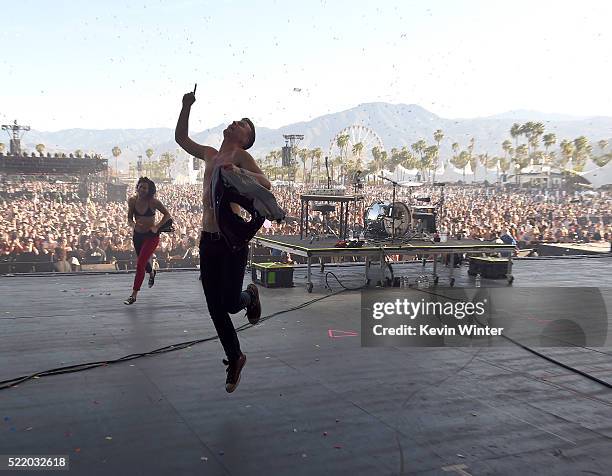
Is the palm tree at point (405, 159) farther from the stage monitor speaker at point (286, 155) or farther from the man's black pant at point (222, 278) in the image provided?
the man's black pant at point (222, 278)

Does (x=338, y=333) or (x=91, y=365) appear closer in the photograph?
(x=91, y=365)

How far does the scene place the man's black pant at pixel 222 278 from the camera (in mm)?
4570

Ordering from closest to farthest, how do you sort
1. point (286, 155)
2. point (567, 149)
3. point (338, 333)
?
1. point (338, 333)
2. point (286, 155)
3. point (567, 149)

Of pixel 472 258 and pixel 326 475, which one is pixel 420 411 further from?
pixel 472 258

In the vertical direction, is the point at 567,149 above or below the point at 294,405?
above

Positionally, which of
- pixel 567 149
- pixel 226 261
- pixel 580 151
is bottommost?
pixel 226 261

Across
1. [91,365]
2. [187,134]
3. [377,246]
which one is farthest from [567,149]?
[91,365]

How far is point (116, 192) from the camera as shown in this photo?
6266 centimetres

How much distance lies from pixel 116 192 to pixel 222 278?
6147 cm

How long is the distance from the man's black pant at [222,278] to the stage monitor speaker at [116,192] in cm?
5867

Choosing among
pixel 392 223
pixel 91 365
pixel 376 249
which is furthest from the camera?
pixel 392 223

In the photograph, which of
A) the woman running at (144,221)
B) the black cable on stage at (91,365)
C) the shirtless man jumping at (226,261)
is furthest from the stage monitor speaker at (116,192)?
the shirtless man jumping at (226,261)

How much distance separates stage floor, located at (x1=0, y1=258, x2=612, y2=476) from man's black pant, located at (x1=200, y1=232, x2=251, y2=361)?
0.53m

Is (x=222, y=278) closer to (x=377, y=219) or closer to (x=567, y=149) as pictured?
(x=377, y=219)
